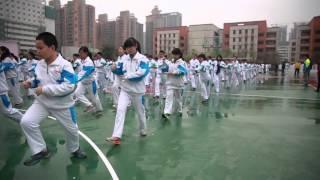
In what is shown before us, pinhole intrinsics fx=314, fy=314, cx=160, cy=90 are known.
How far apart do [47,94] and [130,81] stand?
210cm

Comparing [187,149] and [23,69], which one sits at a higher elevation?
[23,69]

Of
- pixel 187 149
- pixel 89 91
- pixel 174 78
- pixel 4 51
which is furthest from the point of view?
pixel 89 91

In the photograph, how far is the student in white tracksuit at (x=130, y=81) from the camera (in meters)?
5.90

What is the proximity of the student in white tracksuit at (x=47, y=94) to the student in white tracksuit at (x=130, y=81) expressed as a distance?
55.9 inches

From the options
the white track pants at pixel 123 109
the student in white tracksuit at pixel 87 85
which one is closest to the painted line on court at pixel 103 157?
the white track pants at pixel 123 109

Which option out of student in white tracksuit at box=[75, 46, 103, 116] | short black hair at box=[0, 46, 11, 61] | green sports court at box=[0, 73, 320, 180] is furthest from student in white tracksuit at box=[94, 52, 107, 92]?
green sports court at box=[0, 73, 320, 180]

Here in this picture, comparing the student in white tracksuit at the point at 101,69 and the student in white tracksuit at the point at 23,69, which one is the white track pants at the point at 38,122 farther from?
the student in white tracksuit at the point at 23,69

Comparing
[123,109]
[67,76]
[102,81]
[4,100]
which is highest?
[67,76]

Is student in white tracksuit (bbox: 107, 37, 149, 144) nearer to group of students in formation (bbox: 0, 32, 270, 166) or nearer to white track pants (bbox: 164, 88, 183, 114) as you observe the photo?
group of students in formation (bbox: 0, 32, 270, 166)

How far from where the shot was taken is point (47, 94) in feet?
14.0

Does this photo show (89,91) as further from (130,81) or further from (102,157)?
(102,157)

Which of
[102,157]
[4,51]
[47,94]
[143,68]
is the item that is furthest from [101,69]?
[47,94]

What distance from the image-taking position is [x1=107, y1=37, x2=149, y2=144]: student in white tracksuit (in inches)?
232

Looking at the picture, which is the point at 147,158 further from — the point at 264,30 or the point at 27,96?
the point at 264,30
